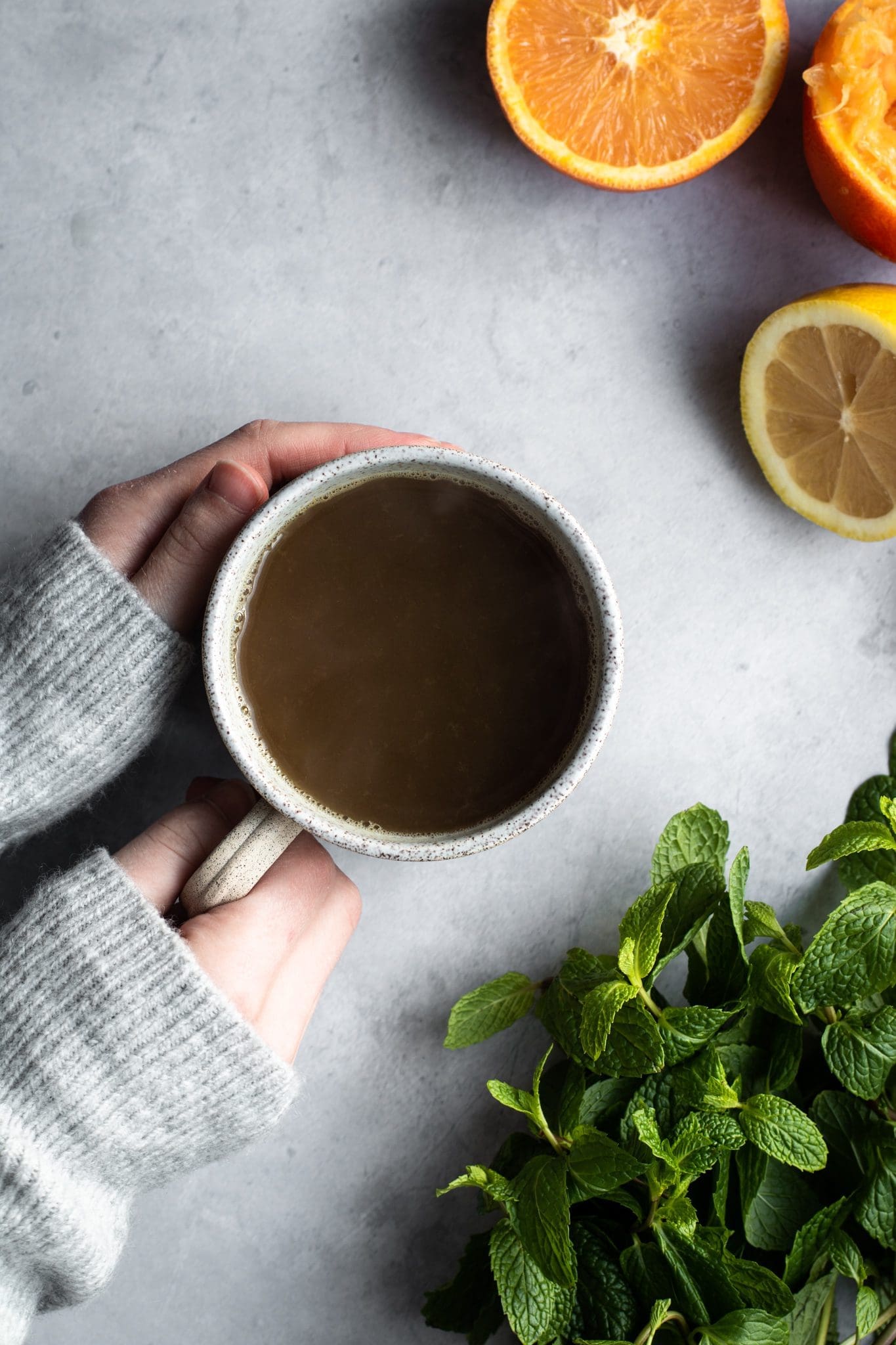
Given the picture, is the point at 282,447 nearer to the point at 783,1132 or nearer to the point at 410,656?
the point at 410,656

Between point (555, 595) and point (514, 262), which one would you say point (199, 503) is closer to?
point (555, 595)

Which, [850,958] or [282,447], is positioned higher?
[282,447]

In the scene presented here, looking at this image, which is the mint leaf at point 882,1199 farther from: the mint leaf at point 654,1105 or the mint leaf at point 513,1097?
the mint leaf at point 513,1097

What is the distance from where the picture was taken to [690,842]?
1058 millimetres

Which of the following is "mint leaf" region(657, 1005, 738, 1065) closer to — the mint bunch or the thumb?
the mint bunch

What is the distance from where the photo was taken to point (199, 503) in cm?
91

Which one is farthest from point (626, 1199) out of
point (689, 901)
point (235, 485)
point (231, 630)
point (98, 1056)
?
point (235, 485)

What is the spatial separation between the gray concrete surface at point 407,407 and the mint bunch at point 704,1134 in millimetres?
99

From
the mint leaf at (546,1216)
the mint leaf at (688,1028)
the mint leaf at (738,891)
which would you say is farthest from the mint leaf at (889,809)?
the mint leaf at (546,1216)

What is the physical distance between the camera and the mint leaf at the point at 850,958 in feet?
3.08

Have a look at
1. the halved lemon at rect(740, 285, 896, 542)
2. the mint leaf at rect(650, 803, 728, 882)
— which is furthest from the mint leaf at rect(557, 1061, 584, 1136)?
the halved lemon at rect(740, 285, 896, 542)

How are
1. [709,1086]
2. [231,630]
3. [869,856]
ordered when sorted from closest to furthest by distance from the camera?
1. [231,630]
2. [709,1086]
3. [869,856]

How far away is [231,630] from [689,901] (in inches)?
20.0

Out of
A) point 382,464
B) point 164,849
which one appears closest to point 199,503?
point 382,464
